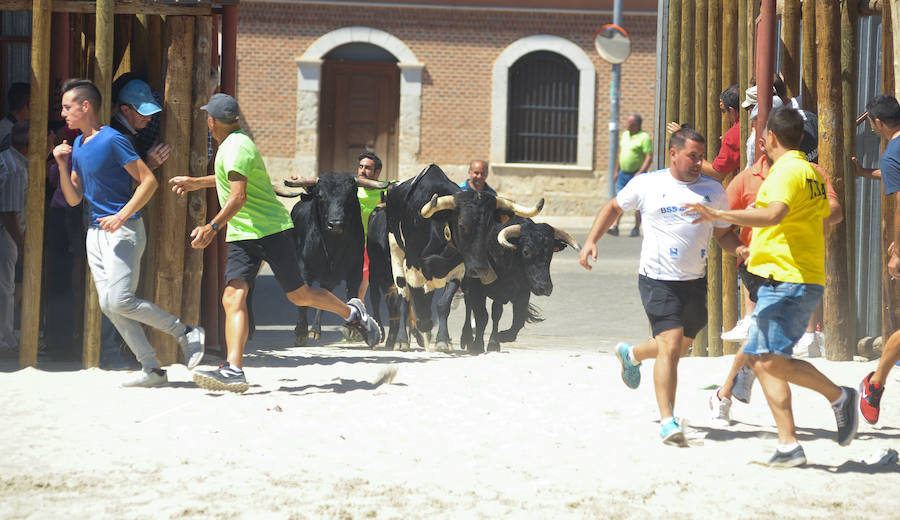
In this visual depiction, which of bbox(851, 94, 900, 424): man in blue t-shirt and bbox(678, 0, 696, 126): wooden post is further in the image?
bbox(678, 0, 696, 126): wooden post

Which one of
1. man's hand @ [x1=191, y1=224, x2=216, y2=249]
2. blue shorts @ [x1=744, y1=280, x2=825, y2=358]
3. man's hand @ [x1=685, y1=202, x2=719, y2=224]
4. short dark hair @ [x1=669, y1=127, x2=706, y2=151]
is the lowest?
blue shorts @ [x1=744, y1=280, x2=825, y2=358]

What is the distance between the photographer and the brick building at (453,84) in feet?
86.6

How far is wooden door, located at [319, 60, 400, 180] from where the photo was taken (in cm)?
2722

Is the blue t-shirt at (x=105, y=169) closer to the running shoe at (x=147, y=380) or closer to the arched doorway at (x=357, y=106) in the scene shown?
the running shoe at (x=147, y=380)

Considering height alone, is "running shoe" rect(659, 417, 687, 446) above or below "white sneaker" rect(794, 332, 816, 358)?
below

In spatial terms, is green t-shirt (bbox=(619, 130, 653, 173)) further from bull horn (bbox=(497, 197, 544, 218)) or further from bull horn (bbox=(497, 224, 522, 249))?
bull horn (bbox=(497, 224, 522, 249))

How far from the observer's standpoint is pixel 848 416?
6012 mm

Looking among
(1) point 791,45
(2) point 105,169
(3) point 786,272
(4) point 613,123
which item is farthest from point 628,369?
(4) point 613,123

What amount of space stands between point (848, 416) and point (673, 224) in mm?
1299

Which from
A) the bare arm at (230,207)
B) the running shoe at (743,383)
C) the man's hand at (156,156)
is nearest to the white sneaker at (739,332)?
the running shoe at (743,383)

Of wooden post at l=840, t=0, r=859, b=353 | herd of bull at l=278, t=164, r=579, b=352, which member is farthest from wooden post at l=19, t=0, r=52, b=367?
wooden post at l=840, t=0, r=859, b=353

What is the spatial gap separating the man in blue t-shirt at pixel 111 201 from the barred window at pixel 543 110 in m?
19.8

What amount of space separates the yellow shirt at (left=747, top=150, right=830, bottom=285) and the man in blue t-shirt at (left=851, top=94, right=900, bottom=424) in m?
1.01

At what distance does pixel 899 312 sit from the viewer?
877 centimetres
